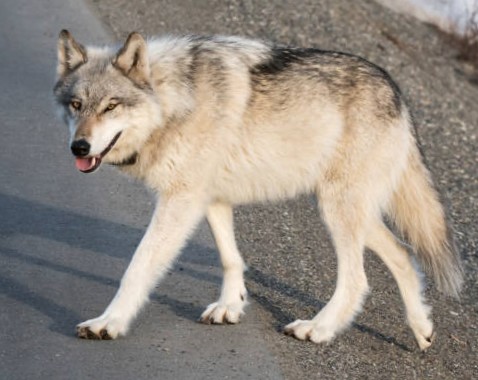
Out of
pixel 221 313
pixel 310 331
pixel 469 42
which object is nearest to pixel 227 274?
pixel 221 313

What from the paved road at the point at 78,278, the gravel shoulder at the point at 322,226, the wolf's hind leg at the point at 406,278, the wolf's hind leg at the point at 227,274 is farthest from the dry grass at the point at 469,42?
the wolf's hind leg at the point at 227,274

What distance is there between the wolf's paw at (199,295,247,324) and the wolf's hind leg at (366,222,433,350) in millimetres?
1007

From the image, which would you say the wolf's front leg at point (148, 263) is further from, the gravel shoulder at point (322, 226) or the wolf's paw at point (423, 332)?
the wolf's paw at point (423, 332)

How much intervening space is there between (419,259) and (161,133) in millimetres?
1830

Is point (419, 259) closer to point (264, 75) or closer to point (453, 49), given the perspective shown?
point (264, 75)

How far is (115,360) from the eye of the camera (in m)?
5.92

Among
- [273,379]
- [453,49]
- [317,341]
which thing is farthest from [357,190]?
[453,49]

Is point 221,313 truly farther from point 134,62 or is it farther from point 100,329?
point 134,62

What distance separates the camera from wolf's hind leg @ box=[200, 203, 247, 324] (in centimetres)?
665

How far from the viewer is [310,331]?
6.53 m

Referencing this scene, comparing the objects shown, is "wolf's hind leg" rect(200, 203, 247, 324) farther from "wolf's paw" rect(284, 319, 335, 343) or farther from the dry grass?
the dry grass

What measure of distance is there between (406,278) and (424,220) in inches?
15.6

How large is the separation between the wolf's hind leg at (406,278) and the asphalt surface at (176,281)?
0.14m

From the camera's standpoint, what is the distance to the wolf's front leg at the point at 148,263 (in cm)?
616
